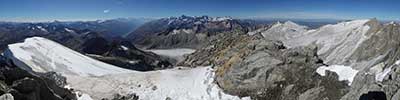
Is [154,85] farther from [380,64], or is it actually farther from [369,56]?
[369,56]

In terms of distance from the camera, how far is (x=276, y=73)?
5688 cm

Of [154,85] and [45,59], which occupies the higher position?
[154,85]

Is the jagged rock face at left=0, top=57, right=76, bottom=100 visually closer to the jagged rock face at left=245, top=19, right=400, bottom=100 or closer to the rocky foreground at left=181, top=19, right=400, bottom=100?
the rocky foreground at left=181, top=19, right=400, bottom=100

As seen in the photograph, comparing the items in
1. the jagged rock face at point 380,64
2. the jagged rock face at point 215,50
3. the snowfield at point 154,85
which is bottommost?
the jagged rock face at point 215,50

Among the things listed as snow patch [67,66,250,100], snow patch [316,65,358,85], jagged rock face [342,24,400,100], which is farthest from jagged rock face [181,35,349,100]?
jagged rock face [342,24,400,100]

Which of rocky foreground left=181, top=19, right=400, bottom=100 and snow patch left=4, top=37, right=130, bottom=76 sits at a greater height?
rocky foreground left=181, top=19, right=400, bottom=100

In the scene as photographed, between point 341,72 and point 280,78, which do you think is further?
point 341,72

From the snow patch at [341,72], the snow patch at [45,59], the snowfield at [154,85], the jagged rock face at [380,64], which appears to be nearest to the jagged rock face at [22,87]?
the snowfield at [154,85]

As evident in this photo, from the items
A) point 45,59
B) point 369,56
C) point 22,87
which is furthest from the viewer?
point 45,59

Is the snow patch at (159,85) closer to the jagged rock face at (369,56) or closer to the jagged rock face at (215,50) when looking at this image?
the jagged rock face at (369,56)

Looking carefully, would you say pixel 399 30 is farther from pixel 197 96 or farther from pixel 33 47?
pixel 33 47

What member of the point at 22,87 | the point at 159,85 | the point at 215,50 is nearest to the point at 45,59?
the point at 159,85

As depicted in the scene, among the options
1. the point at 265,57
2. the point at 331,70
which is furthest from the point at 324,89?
the point at 265,57

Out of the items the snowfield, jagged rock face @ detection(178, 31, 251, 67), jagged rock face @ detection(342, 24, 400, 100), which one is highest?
jagged rock face @ detection(342, 24, 400, 100)
